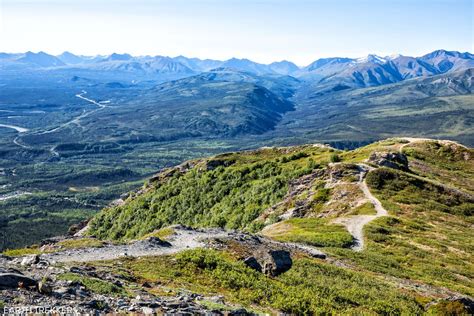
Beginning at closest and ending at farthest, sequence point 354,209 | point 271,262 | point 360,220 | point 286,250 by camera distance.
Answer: point 271,262 → point 286,250 → point 360,220 → point 354,209

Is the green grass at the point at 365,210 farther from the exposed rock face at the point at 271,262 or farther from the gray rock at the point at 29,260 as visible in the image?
the gray rock at the point at 29,260

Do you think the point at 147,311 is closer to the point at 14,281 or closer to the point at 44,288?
the point at 44,288

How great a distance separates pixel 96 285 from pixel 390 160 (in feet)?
218

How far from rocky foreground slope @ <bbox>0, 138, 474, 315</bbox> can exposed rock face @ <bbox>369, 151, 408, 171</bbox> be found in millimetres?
315

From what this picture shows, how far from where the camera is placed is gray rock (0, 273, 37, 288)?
19183 mm

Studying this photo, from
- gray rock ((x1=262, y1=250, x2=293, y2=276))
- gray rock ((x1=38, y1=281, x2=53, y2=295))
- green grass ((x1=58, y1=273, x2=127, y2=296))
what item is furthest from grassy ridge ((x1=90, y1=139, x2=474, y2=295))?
gray rock ((x1=38, y1=281, x2=53, y2=295))

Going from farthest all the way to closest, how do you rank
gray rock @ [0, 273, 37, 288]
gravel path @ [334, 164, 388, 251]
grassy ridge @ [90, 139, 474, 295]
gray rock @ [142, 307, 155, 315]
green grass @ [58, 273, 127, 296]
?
1. gravel path @ [334, 164, 388, 251]
2. grassy ridge @ [90, 139, 474, 295]
3. green grass @ [58, 273, 127, 296]
4. gray rock @ [0, 273, 37, 288]
5. gray rock @ [142, 307, 155, 315]

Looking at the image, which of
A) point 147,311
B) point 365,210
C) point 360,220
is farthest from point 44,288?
point 365,210

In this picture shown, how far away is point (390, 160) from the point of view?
255 feet

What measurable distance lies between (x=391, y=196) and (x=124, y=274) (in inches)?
1819

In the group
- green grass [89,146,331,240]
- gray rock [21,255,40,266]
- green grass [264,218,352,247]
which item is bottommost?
green grass [89,146,331,240]

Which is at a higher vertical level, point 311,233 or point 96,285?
point 96,285

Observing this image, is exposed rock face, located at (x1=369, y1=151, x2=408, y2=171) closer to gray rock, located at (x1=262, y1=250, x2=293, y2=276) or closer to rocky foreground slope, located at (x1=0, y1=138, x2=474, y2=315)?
rocky foreground slope, located at (x1=0, y1=138, x2=474, y2=315)

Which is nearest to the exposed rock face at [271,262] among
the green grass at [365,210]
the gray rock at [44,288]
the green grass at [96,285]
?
the green grass at [96,285]
